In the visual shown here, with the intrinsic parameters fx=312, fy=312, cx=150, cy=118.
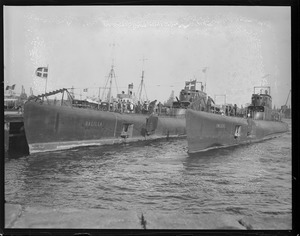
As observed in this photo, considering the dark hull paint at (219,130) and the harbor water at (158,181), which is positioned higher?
the dark hull paint at (219,130)

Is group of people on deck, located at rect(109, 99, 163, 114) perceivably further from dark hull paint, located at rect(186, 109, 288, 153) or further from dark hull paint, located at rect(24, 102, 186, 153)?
dark hull paint, located at rect(186, 109, 288, 153)

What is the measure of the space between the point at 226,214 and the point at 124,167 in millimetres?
1204

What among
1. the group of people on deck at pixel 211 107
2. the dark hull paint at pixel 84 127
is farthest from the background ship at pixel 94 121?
the group of people on deck at pixel 211 107

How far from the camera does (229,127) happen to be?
379 cm

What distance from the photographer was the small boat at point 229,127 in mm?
3553

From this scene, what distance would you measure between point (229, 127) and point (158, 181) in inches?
43.6

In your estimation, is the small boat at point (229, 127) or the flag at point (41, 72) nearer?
the flag at point (41, 72)

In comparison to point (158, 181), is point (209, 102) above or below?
above

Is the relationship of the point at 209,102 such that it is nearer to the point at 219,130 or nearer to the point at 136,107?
the point at 219,130

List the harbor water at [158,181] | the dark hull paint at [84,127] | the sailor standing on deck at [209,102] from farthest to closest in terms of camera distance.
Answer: the dark hull paint at [84,127], the sailor standing on deck at [209,102], the harbor water at [158,181]

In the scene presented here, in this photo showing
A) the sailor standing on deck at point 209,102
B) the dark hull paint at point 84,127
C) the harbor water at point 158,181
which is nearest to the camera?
the harbor water at point 158,181

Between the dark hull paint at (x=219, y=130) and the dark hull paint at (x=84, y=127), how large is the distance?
0.14m

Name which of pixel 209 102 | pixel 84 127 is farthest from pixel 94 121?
pixel 209 102

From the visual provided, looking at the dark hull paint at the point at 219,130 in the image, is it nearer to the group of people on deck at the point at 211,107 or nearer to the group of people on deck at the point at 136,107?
the group of people on deck at the point at 211,107
